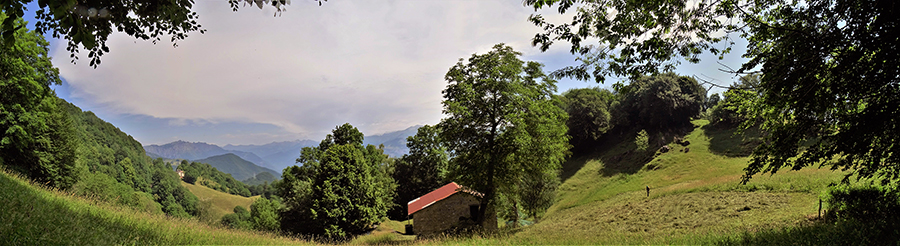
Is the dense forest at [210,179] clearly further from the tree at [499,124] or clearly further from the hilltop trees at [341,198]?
the tree at [499,124]

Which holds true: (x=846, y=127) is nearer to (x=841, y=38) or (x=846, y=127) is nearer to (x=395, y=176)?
(x=841, y=38)

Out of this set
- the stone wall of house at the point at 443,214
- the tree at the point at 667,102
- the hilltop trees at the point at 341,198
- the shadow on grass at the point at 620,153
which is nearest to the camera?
the hilltop trees at the point at 341,198

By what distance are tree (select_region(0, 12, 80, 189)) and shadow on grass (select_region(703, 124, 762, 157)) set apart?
55.4 meters

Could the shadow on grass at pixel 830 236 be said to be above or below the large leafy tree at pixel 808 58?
below

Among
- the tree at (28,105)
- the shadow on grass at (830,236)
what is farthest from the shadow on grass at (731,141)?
the tree at (28,105)

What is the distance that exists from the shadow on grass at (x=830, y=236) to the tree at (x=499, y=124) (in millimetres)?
8308

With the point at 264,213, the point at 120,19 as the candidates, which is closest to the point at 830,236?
the point at 120,19

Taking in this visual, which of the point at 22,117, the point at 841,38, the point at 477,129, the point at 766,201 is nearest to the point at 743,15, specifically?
the point at 841,38

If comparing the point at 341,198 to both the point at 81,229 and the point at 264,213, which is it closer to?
the point at 81,229

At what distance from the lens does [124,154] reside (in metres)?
113

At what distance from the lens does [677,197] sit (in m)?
25.8

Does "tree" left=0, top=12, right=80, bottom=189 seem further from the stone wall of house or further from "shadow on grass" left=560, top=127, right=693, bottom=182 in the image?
"shadow on grass" left=560, top=127, right=693, bottom=182

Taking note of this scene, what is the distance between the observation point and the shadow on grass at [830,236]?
6391mm

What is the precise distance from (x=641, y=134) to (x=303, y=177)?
46.1 m
